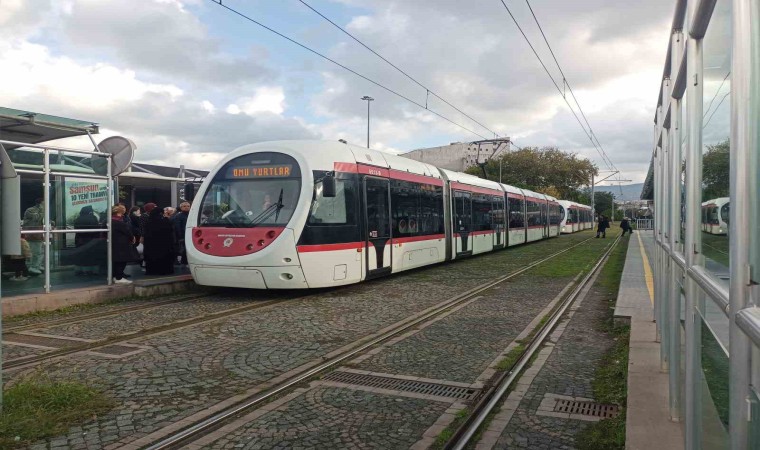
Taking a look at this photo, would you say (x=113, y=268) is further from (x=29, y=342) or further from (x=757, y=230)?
(x=757, y=230)

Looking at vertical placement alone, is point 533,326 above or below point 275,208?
below

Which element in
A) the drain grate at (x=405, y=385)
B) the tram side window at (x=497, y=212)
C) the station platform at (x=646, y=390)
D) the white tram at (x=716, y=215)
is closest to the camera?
the white tram at (x=716, y=215)

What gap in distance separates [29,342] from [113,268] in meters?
3.96

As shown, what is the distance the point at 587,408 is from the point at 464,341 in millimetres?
2403

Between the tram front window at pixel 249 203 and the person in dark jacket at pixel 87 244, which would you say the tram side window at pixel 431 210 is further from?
the person in dark jacket at pixel 87 244

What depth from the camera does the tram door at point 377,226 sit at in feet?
39.0

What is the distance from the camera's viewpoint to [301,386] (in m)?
5.27

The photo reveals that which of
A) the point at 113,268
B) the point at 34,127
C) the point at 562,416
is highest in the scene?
the point at 34,127

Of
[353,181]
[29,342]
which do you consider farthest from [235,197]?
[29,342]

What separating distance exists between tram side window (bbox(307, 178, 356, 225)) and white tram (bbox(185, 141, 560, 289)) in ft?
0.06

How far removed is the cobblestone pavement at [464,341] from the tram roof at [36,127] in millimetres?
6545

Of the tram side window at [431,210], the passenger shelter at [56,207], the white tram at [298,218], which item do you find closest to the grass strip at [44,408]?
A: the passenger shelter at [56,207]

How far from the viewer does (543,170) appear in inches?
2625

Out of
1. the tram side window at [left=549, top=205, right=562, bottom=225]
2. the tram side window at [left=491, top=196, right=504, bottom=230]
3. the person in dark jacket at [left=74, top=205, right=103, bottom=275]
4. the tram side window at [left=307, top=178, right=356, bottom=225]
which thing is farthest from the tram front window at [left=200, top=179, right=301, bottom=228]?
the tram side window at [left=549, top=205, right=562, bottom=225]
